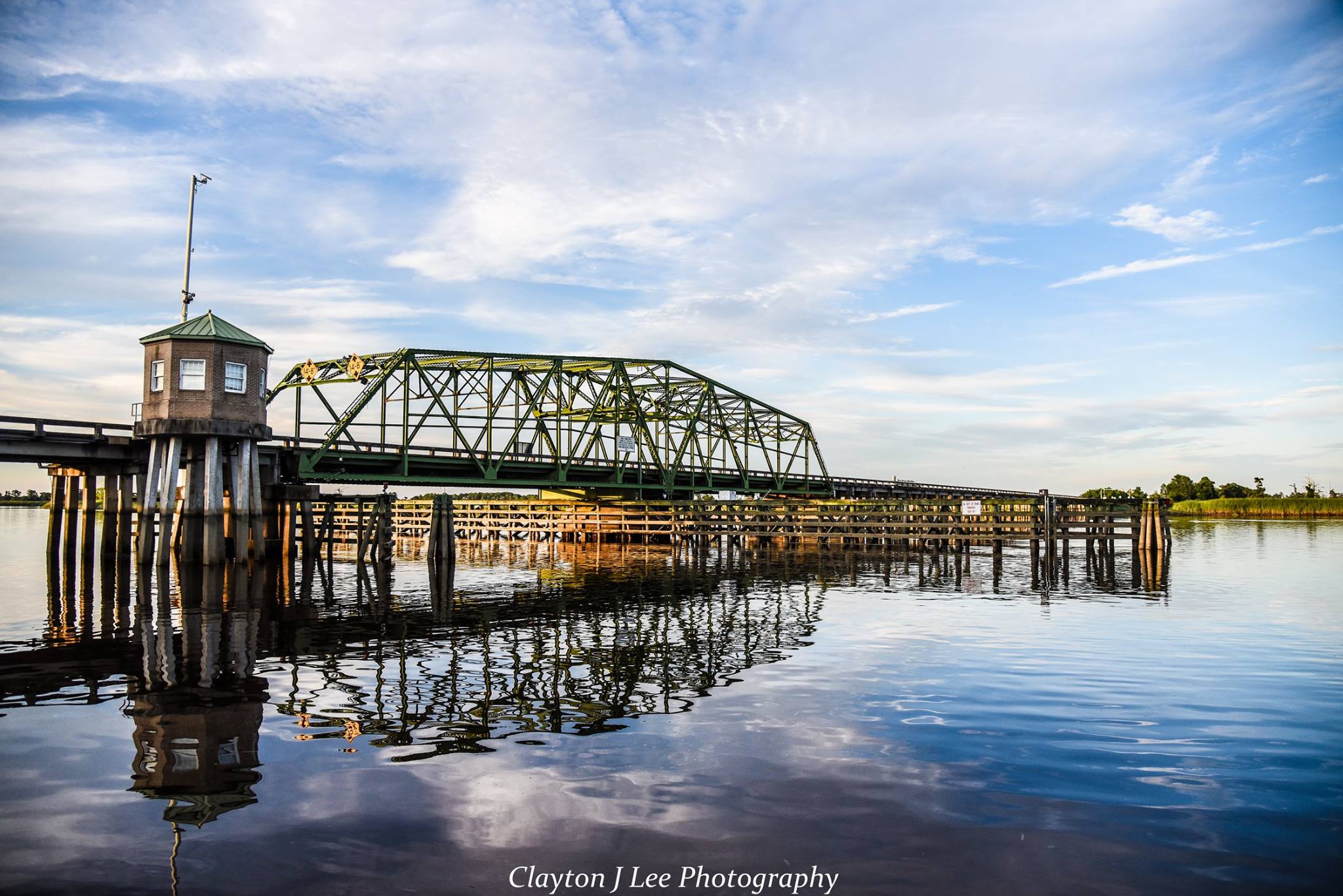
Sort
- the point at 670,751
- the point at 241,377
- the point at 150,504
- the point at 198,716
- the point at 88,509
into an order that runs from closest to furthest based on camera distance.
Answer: the point at 670,751 → the point at 198,716 → the point at 150,504 → the point at 241,377 → the point at 88,509

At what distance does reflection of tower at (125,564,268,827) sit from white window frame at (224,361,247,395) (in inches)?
612

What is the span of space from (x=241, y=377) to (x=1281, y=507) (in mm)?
123337

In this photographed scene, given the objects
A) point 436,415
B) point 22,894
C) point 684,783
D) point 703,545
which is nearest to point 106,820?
point 22,894

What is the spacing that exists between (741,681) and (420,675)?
4959mm

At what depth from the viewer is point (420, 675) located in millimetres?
13578

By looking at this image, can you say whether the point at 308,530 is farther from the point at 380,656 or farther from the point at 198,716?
the point at 198,716

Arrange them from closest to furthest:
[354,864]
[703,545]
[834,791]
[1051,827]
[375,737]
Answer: [354,864]
[1051,827]
[834,791]
[375,737]
[703,545]

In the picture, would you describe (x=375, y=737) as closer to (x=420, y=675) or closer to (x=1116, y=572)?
(x=420, y=675)

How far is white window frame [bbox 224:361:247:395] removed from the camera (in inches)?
1319

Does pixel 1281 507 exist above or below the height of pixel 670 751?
below

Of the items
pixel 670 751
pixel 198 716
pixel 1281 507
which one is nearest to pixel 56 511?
pixel 198 716

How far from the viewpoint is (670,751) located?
9.41 metres

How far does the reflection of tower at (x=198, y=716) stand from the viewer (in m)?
8.14

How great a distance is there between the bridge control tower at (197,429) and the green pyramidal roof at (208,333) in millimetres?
35
